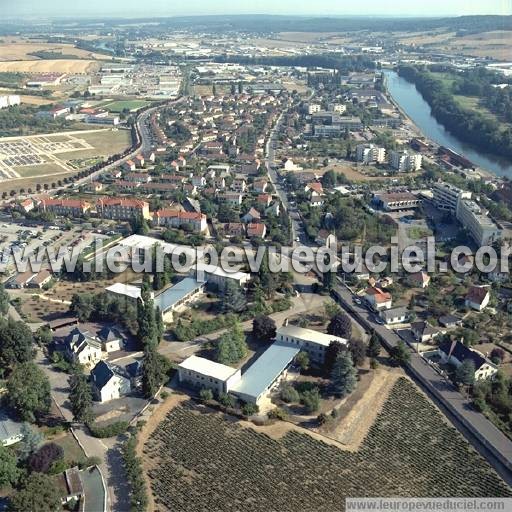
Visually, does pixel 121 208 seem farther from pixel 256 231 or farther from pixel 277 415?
pixel 277 415

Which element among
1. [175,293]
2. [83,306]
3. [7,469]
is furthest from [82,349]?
[7,469]

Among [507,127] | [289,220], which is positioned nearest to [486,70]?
[507,127]

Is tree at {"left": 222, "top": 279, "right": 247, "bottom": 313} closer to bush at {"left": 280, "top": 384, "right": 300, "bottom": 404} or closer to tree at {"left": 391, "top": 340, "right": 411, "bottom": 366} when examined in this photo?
bush at {"left": 280, "top": 384, "right": 300, "bottom": 404}

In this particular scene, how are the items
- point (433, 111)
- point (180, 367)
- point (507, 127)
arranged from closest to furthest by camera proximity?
point (180, 367) → point (507, 127) → point (433, 111)

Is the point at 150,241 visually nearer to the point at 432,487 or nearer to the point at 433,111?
the point at 432,487

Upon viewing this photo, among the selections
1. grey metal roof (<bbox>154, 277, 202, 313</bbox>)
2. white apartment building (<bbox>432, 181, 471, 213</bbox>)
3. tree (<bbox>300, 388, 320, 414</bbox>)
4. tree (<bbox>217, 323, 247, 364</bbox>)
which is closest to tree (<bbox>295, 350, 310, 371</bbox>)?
tree (<bbox>300, 388, 320, 414</bbox>)

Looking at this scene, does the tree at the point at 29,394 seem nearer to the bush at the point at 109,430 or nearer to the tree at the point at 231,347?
the bush at the point at 109,430
